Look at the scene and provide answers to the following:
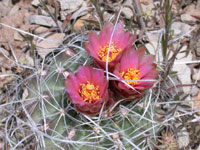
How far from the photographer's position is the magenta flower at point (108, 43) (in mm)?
1476

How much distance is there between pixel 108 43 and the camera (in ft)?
5.08

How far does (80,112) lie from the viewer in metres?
1.38

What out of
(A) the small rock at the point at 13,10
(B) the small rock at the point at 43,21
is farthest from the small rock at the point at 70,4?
(A) the small rock at the point at 13,10

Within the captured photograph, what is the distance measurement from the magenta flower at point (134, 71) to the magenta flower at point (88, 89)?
8 cm

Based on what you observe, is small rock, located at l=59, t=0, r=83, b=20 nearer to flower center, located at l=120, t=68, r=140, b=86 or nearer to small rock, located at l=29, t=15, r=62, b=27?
small rock, located at l=29, t=15, r=62, b=27

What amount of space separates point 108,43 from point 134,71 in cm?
22

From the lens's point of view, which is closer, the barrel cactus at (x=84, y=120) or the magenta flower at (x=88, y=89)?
the magenta flower at (x=88, y=89)

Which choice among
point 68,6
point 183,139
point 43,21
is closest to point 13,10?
point 43,21

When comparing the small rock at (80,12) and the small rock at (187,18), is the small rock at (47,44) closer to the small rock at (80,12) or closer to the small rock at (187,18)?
the small rock at (80,12)

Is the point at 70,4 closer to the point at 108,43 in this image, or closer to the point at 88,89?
the point at 108,43

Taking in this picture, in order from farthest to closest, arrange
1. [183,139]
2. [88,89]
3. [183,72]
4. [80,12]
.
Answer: [80,12], [183,72], [183,139], [88,89]

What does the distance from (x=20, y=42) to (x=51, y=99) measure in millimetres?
1181

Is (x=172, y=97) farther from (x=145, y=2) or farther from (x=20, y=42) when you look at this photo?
(x=20, y=42)

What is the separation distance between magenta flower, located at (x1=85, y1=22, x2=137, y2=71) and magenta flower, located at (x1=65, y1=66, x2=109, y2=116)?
83 millimetres
